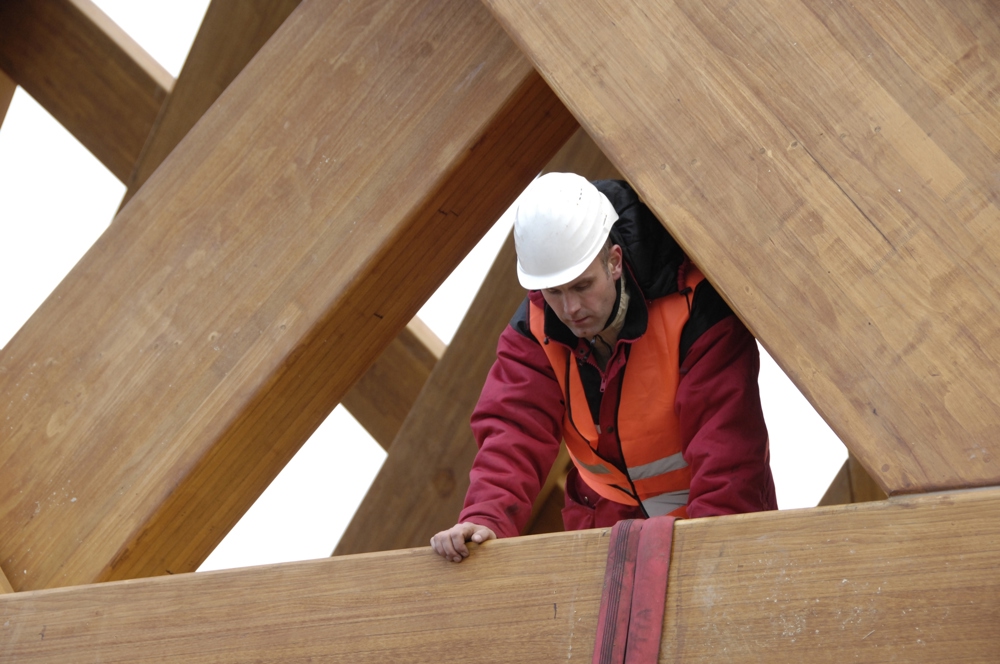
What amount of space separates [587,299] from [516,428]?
0.38 m

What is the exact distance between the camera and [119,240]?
260 cm

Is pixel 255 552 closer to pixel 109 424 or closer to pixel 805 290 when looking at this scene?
pixel 109 424

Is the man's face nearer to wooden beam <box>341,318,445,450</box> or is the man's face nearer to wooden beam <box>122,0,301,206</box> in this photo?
wooden beam <box>122,0,301,206</box>

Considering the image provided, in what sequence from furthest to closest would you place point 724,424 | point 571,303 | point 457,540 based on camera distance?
point 571,303 < point 724,424 < point 457,540

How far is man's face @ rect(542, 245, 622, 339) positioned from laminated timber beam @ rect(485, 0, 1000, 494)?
1.77ft

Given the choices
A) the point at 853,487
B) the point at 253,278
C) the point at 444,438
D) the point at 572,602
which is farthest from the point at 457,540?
the point at 853,487

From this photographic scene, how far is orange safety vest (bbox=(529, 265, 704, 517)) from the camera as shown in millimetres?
2506

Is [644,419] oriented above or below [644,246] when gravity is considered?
below

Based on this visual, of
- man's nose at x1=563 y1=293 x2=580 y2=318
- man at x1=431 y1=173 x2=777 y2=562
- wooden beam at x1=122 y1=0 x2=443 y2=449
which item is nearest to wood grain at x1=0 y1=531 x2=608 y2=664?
man at x1=431 y1=173 x2=777 y2=562

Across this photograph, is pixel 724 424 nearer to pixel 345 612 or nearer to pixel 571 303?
pixel 571 303

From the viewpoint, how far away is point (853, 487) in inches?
176

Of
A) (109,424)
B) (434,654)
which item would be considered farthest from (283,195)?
(434,654)

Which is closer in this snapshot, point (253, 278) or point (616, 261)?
point (253, 278)

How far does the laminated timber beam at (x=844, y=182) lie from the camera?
5.54ft
